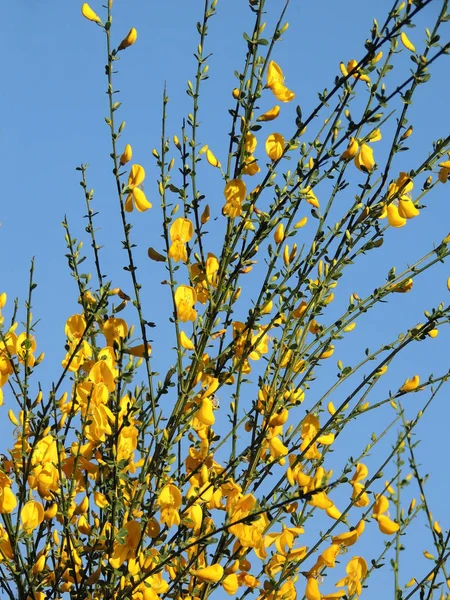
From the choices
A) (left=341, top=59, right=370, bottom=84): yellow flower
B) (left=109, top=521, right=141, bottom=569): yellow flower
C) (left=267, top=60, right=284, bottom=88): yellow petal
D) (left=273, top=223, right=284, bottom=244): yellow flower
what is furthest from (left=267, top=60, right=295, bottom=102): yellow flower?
(left=109, top=521, right=141, bottom=569): yellow flower

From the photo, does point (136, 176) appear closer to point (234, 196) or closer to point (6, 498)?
point (234, 196)

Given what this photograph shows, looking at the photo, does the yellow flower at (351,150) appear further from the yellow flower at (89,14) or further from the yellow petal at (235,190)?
the yellow flower at (89,14)

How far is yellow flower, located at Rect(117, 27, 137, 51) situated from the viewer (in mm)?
2270

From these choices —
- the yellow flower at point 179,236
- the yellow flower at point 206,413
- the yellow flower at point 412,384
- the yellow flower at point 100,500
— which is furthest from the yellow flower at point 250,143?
the yellow flower at point 100,500

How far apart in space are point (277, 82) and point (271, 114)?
0.29ft

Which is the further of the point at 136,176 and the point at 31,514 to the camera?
the point at 136,176

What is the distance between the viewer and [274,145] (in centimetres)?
227

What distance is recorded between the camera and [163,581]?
81.8 inches

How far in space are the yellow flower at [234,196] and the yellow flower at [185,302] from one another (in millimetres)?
238

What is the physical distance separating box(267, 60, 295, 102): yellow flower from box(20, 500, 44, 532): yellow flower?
126 centimetres

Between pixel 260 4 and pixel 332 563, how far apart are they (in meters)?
1.57

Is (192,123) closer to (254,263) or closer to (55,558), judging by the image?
(254,263)

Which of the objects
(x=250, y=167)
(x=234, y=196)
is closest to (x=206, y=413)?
(x=234, y=196)

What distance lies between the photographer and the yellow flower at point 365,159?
2.40 meters
